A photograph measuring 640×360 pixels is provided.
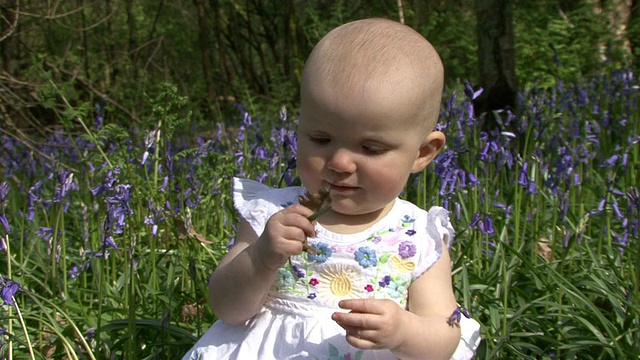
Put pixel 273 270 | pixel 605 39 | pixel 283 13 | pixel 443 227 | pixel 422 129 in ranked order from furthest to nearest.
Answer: pixel 283 13 → pixel 605 39 → pixel 443 227 → pixel 422 129 → pixel 273 270

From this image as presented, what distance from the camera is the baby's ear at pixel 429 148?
79.2 inches

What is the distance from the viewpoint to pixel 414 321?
1844 millimetres

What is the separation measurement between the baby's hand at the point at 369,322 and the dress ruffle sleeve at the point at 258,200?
0.42 m

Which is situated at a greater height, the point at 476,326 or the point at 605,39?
the point at 476,326

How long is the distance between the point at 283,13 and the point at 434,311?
25.8ft

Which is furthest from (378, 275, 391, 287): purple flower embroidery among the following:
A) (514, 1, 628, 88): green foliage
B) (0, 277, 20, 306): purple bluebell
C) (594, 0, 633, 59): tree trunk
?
(594, 0, 633, 59): tree trunk

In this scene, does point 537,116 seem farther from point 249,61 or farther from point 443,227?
point 249,61

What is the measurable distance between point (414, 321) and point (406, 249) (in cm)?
21

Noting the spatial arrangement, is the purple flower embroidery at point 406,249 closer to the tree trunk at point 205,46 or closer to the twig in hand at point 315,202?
the twig in hand at point 315,202

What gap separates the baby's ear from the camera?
201cm

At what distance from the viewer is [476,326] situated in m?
2.16

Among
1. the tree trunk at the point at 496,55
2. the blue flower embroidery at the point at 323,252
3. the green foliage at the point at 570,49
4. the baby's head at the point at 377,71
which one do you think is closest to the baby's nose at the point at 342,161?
the baby's head at the point at 377,71

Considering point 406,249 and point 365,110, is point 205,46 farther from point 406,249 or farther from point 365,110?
point 365,110

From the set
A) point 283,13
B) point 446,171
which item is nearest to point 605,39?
point 283,13
